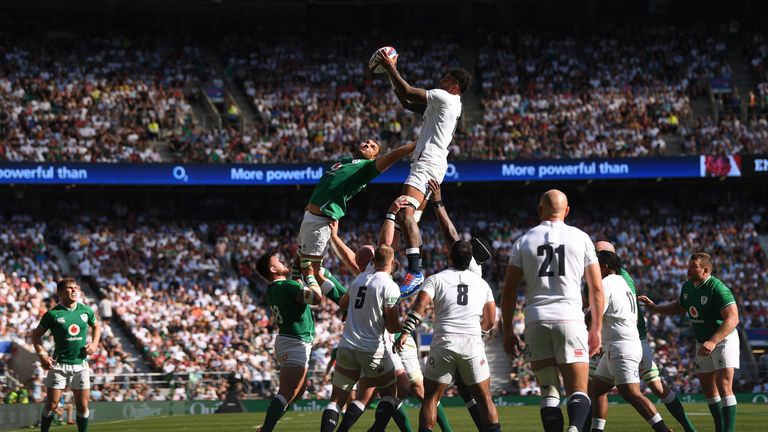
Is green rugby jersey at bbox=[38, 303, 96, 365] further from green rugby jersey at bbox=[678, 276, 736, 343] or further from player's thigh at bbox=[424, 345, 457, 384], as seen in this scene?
green rugby jersey at bbox=[678, 276, 736, 343]

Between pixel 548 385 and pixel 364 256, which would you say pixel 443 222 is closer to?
pixel 364 256

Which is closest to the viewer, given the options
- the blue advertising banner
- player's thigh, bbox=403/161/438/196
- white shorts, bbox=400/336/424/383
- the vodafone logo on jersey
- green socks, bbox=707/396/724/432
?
player's thigh, bbox=403/161/438/196

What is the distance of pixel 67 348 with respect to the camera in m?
17.0

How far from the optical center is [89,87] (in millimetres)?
46562

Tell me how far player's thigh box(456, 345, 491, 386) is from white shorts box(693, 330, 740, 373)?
396 cm

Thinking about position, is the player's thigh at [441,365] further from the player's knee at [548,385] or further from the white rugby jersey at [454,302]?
the player's knee at [548,385]

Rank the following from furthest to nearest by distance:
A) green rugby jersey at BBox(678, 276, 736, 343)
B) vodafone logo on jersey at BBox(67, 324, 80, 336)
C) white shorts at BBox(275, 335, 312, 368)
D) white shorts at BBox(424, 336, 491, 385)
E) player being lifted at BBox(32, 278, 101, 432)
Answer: vodafone logo on jersey at BBox(67, 324, 80, 336) → player being lifted at BBox(32, 278, 101, 432) → green rugby jersey at BBox(678, 276, 736, 343) → white shorts at BBox(275, 335, 312, 368) → white shorts at BBox(424, 336, 491, 385)

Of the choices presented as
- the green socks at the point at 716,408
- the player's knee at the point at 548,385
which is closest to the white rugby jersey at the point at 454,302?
the player's knee at the point at 548,385

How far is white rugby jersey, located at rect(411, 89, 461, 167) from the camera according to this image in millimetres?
13672

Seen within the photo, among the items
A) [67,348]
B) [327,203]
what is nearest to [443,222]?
[327,203]

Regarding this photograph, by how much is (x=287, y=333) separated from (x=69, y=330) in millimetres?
5003

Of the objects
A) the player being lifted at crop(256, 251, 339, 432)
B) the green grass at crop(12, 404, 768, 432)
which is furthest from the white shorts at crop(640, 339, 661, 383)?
the player being lifted at crop(256, 251, 339, 432)

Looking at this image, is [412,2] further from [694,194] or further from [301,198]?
[694,194]

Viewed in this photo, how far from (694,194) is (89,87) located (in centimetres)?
2699
